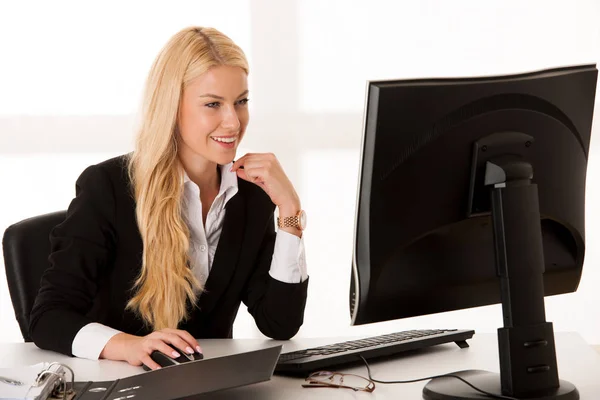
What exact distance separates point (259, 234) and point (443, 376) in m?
0.82

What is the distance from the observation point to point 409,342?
1.74m

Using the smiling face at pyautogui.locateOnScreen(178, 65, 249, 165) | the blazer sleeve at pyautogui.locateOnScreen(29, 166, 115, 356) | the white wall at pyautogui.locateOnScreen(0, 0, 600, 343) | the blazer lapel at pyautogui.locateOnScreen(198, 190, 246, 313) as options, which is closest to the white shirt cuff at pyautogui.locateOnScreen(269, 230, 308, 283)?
the blazer lapel at pyautogui.locateOnScreen(198, 190, 246, 313)

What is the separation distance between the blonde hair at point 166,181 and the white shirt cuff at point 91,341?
23 centimetres

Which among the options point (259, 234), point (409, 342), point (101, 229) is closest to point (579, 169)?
point (409, 342)

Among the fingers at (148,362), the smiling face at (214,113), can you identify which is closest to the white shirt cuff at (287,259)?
the smiling face at (214,113)

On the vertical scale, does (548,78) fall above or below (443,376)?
above

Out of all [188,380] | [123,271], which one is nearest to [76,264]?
[123,271]

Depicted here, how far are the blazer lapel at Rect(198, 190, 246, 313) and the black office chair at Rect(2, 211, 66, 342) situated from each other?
1.37 feet

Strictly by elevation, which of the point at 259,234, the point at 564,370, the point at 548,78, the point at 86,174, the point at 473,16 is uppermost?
the point at 473,16

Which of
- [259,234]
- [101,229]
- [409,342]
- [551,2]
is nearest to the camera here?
[409,342]

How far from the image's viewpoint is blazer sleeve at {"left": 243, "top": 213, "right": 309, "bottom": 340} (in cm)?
206

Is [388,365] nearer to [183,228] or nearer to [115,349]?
[115,349]

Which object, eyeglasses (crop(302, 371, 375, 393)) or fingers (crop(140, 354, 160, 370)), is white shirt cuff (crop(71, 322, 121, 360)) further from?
eyeglasses (crop(302, 371, 375, 393))

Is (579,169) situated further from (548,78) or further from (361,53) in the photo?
(361,53)
